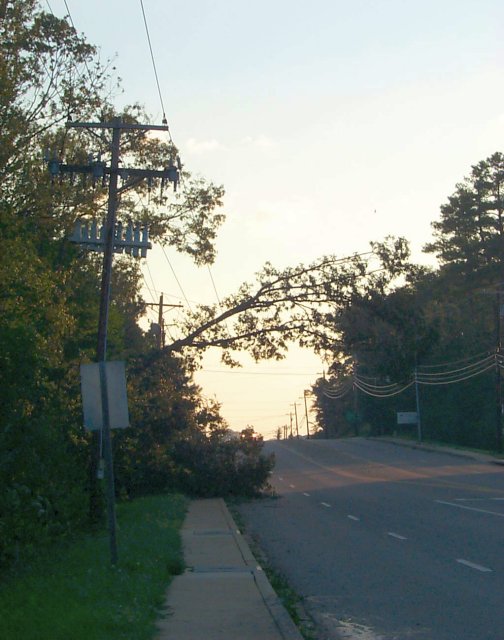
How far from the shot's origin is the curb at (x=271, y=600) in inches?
369

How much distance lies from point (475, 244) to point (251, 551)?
183ft

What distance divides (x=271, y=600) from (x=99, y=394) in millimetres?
4103

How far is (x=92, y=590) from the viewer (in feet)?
35.5

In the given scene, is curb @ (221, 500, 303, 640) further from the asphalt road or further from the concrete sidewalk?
the asphalt road

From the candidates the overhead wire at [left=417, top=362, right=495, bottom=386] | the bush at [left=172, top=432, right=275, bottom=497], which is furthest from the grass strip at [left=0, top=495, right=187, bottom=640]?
the overhead wire at [left=417, top=362, right=495, bottom=386]

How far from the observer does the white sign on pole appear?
13570mm

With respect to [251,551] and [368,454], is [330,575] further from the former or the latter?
[368,454]

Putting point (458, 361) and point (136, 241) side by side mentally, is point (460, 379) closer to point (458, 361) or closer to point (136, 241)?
point (458, 361)

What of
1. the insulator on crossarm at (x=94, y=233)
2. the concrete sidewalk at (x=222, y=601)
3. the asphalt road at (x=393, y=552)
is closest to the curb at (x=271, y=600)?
the concrete sidewalk at (x=222, y=601)

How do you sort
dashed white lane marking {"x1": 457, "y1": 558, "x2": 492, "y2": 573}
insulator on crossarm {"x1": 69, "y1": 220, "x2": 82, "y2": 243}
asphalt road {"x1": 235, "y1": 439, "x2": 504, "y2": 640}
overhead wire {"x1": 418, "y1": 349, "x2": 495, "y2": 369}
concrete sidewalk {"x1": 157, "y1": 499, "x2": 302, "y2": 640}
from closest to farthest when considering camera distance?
concrete sidewalk {"x1": 157, "y1": 499, "x2": 302, "y2": 640} → asphalt road {"x1": 235, "y1": 439, "x2": 504, "y2": 640} → dashed white lane marking {"x1": 457, "y1": 558, "x2": 492, "y2": 573} → insulator on crossarm {"x1": 69, "y1": 220, "x2": 82, "y2": 243} → overhead wire {"x1": 418, "y1": 349, "x2": 495, "y2": 369}

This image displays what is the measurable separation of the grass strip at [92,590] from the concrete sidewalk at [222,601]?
25 centimetres

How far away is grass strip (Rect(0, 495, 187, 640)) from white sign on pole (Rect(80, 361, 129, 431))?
6.45 feet

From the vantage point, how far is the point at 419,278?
94.4ft

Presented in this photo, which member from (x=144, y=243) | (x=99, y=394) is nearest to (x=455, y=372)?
(x=144, y=243)
